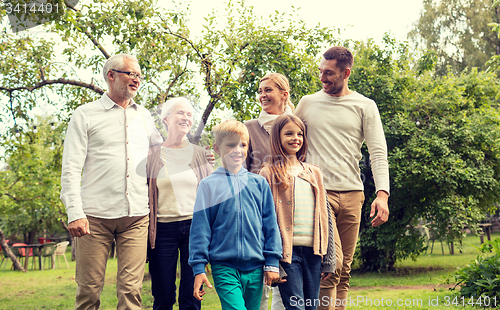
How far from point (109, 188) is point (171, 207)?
478 millimetres

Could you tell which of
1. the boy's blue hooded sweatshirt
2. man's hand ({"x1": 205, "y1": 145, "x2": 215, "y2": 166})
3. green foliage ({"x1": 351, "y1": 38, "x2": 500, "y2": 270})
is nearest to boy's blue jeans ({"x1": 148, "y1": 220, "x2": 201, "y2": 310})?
man's hand ({"x1": 205, "y1": 145, "x2": 215, "y2": 166})

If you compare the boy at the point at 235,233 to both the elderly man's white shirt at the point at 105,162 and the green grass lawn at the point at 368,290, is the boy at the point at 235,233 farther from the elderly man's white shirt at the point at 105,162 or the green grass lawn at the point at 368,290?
the green grass lawn at the point at 368,290

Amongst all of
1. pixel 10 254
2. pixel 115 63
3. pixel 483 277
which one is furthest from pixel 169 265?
pixel 10 254

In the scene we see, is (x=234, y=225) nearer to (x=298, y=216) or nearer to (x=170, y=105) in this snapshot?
(x=298, y=216)

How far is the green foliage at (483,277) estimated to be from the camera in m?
5.91

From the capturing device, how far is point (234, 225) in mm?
2459

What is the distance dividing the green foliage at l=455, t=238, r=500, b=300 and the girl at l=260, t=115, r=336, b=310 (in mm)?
4356

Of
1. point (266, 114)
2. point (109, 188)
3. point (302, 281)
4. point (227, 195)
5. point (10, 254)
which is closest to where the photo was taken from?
point (227, 195)

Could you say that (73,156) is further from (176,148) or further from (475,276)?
(475,276)

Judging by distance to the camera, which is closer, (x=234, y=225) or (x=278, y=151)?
(x=234, y=225)

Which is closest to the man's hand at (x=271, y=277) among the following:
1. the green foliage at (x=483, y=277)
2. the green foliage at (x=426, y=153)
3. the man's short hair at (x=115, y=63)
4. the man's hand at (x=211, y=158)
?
the man's hand at (x=211, y=158)

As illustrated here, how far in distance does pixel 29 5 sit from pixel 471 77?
12555 millimetres

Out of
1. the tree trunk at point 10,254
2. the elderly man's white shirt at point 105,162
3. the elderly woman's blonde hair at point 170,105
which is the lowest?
the tree trunk at point 10,254

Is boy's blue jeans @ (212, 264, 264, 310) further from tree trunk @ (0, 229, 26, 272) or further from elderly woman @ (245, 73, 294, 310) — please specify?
tree trunk @ (0, 229, 26, 272)
